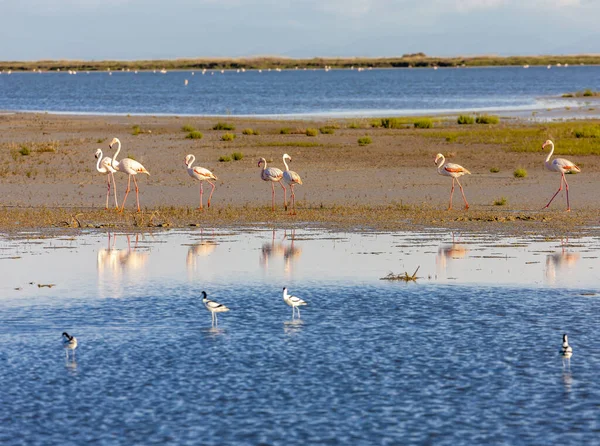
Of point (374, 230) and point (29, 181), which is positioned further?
point (29, 181)

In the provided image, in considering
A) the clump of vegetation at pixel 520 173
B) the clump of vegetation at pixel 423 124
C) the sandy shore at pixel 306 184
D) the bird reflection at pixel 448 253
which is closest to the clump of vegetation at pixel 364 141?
the sandy shore at pixel 306 184

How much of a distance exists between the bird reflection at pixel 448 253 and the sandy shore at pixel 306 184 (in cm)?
235

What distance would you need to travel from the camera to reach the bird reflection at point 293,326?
39.7 ft

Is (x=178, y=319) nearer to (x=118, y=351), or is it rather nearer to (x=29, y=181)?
(x=118, y=351)

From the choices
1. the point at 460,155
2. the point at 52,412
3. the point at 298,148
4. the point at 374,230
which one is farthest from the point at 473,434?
the point at 298,148

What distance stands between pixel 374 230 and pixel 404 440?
11.6 meters

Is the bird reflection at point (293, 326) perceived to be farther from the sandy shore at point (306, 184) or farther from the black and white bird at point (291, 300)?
the sandy shore at point (306, 184)

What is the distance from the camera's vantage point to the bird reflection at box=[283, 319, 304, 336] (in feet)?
39.7

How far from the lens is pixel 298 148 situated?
117 ft

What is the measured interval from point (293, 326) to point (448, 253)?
5.65 meters

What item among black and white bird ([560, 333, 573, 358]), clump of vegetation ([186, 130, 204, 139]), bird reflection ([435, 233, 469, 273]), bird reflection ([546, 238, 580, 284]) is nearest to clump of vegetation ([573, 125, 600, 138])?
clump of vegetation ([186, 130, 204, 139])

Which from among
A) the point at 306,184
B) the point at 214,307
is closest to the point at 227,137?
the point at 306,184

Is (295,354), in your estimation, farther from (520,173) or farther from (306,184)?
(520,173)

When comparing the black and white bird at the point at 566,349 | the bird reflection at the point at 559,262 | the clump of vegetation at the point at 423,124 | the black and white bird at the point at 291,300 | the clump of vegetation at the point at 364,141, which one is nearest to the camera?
the black and white bird at the point at 566,349
